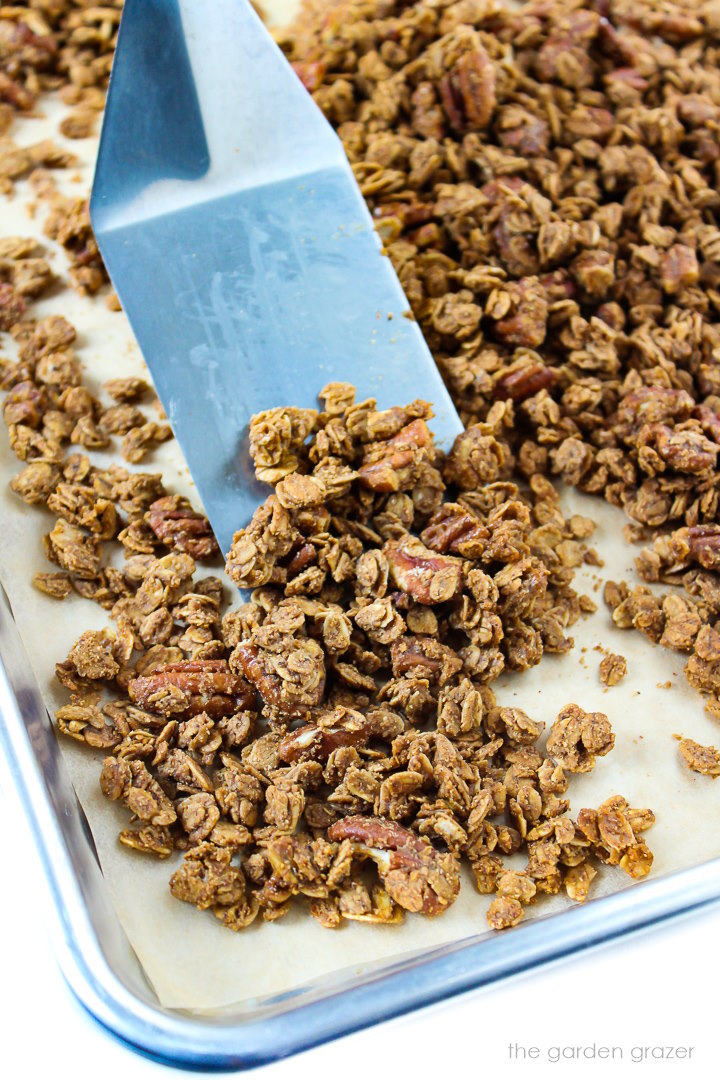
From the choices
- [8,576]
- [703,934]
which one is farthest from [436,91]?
[703,934]

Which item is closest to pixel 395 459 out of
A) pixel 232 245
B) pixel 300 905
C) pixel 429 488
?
pixel 429 488

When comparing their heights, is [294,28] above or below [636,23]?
above

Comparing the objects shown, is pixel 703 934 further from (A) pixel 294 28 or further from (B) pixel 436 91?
(A) pixel 294 28

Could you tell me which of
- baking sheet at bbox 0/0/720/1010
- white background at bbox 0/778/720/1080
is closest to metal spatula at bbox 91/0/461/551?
baking sheet at bbox 0/0/720/1010

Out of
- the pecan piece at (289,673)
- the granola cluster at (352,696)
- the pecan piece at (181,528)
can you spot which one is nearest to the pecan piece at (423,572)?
the granola cluster at (352,696)

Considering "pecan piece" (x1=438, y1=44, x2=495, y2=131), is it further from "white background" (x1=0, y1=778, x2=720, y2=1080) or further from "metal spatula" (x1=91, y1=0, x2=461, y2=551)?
"white background" (x1=0, y1=778, x2=720, y2=1080)
